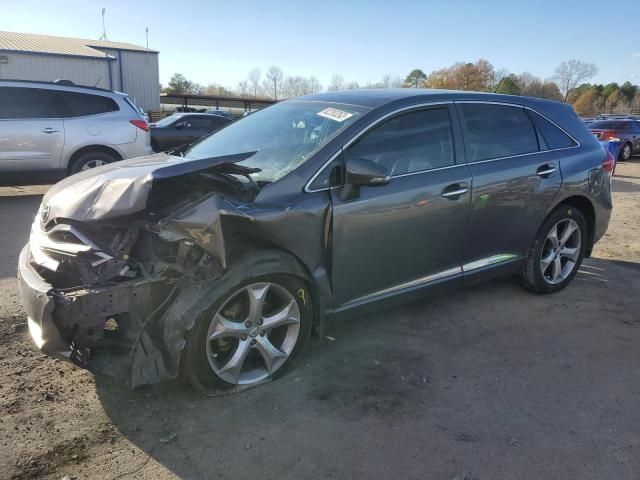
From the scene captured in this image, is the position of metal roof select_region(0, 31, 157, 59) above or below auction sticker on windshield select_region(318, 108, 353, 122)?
above

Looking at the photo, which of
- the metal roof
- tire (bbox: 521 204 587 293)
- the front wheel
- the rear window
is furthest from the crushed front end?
the metal roof

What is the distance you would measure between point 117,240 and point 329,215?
1226 mm

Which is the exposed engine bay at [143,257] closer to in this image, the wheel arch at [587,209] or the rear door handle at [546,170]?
the rear door handle at [546,170]

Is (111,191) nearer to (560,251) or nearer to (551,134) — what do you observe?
(551,134)

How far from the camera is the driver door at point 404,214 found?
10.8ft

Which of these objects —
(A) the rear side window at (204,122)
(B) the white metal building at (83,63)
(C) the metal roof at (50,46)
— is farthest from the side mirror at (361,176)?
(C) the metal roof at (50,46)

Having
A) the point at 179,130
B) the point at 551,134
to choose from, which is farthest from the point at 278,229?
the point at 179,130

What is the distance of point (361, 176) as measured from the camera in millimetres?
3111

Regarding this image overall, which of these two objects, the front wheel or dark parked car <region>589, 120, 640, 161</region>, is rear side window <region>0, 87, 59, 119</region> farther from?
the front wheel

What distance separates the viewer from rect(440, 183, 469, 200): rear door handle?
3.67 m

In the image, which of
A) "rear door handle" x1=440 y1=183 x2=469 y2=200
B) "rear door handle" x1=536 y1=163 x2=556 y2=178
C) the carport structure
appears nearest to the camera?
"rear door handle" x1=440 y1=183 x2=469 y2=200

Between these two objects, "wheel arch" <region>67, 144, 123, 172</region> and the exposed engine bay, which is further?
"wheel arch" <region>67, 144, 123, 172</region>

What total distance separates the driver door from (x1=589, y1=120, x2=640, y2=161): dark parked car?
60.0 ft

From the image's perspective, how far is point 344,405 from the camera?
2.97 m
